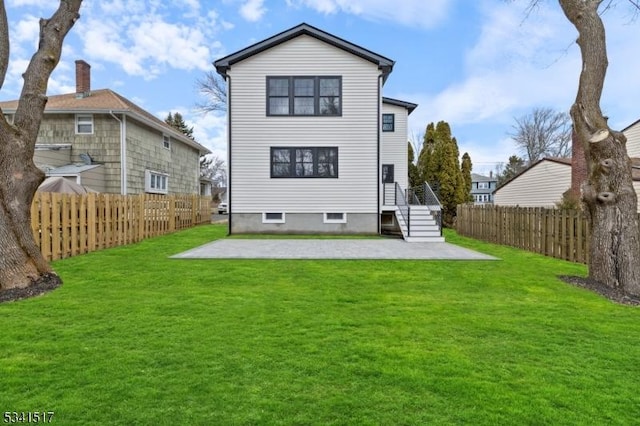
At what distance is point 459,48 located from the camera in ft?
71.7

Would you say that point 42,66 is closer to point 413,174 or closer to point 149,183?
point 149,183

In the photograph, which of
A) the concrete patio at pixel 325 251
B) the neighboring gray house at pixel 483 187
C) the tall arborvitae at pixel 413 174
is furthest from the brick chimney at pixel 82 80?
the neighboring gray house at pixel 483 187

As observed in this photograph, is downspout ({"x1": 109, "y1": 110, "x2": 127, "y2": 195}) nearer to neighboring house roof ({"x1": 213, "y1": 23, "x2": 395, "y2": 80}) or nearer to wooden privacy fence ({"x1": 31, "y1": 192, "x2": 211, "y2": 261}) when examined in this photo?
wooden privacy fence ({"x1": 31, "y1": 192, "x2": 211, "y2": 261})

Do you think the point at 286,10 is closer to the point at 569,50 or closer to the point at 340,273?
the point at 569,50

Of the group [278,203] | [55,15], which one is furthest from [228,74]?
[55,15]

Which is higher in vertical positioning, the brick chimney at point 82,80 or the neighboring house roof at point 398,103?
the brick chimney at point 82,80

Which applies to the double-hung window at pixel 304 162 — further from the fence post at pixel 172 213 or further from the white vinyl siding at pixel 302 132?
the fence post at pixel 172 213

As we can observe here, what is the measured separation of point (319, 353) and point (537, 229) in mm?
10622

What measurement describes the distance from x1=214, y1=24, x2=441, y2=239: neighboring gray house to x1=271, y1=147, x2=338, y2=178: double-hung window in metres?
0.04

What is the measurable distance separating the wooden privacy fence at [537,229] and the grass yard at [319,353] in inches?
159

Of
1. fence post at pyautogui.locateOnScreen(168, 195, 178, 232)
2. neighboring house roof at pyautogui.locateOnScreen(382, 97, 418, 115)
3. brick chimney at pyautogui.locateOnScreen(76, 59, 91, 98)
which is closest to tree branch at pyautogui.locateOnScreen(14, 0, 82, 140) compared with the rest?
fence post at pyautogui.locateOnScreen(168, 195, 178, 232)

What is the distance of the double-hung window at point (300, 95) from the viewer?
1625cm

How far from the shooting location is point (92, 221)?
428 inches

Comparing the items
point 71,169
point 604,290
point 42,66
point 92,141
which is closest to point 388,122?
point 92,141
